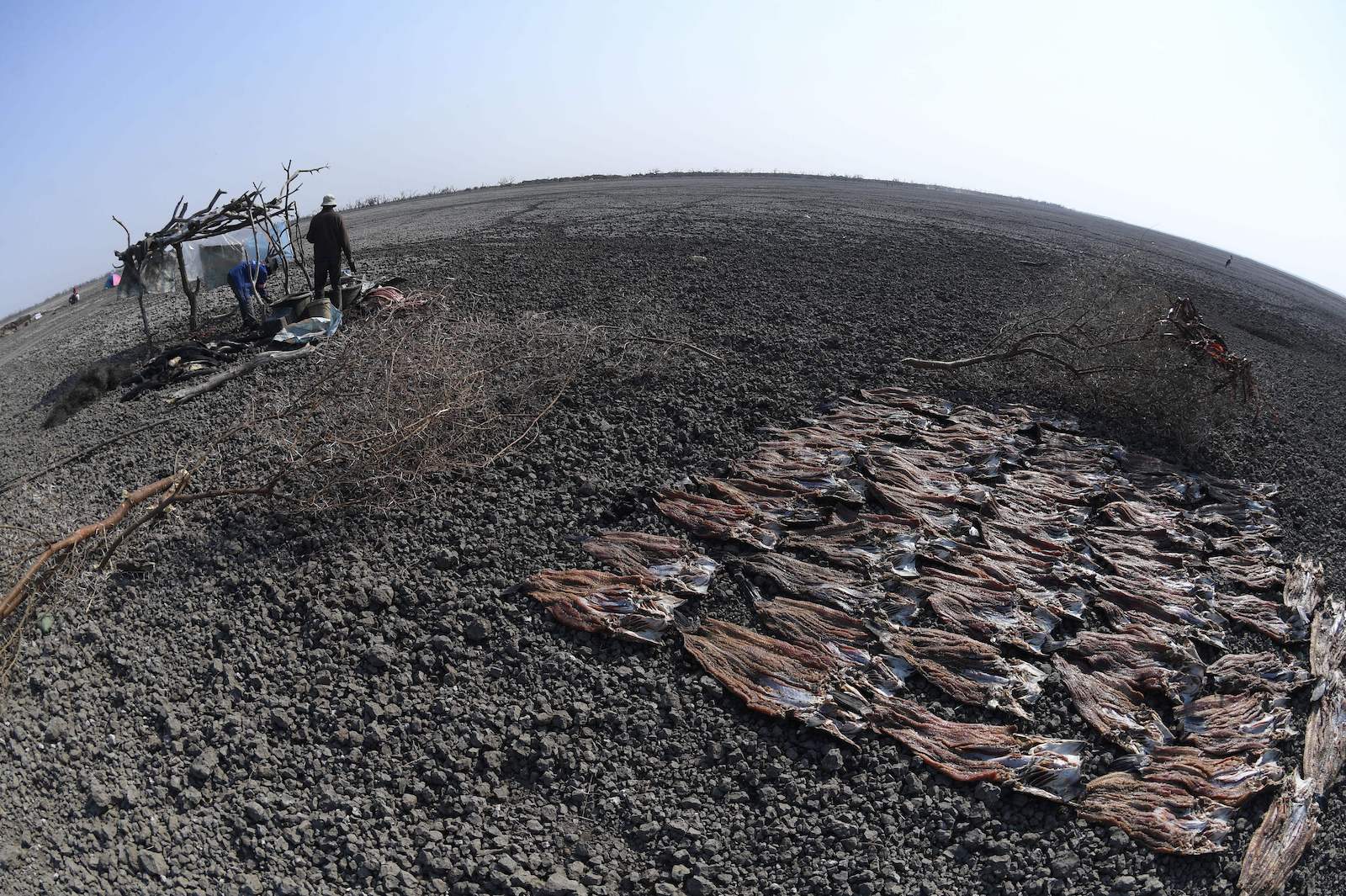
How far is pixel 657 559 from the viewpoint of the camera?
18.3ft

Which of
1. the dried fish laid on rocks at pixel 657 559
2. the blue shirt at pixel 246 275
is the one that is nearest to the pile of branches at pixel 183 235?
the blue shirt at pixel 246 275

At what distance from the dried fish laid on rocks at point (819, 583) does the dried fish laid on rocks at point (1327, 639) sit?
2.92 metres

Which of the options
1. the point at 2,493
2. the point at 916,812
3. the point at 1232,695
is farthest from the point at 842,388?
the point at 2,493

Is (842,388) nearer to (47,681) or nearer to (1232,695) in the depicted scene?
(1232,695)

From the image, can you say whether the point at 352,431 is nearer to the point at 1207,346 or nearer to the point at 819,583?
the point at 819,583

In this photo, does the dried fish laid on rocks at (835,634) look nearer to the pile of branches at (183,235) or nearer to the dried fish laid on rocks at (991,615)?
the dried fish laid on rocks at (991,615)

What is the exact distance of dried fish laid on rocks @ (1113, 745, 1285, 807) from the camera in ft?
13.3

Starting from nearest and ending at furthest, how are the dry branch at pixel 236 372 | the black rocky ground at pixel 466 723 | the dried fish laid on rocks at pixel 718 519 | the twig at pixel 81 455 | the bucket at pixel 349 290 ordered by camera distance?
1. the black rocky ground at pixel 466 723
2. the dried fish laid on rocks at pixel 718 519
3. the twig at pixel 81 455
4. the dry branch at pixel 236 372
5. the bucket at pixel 349 290

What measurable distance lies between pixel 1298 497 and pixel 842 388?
4751mm

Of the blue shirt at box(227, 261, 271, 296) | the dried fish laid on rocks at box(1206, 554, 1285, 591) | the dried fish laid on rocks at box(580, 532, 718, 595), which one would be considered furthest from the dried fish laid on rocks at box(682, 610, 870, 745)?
the blue shirt at box(227, 261, 271, 296)

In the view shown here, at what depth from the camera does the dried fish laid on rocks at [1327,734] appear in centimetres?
427

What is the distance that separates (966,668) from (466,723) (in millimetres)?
3242

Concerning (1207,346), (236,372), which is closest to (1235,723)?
(1207,346)

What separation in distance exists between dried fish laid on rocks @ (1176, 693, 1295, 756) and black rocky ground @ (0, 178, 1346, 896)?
15.2 inches
